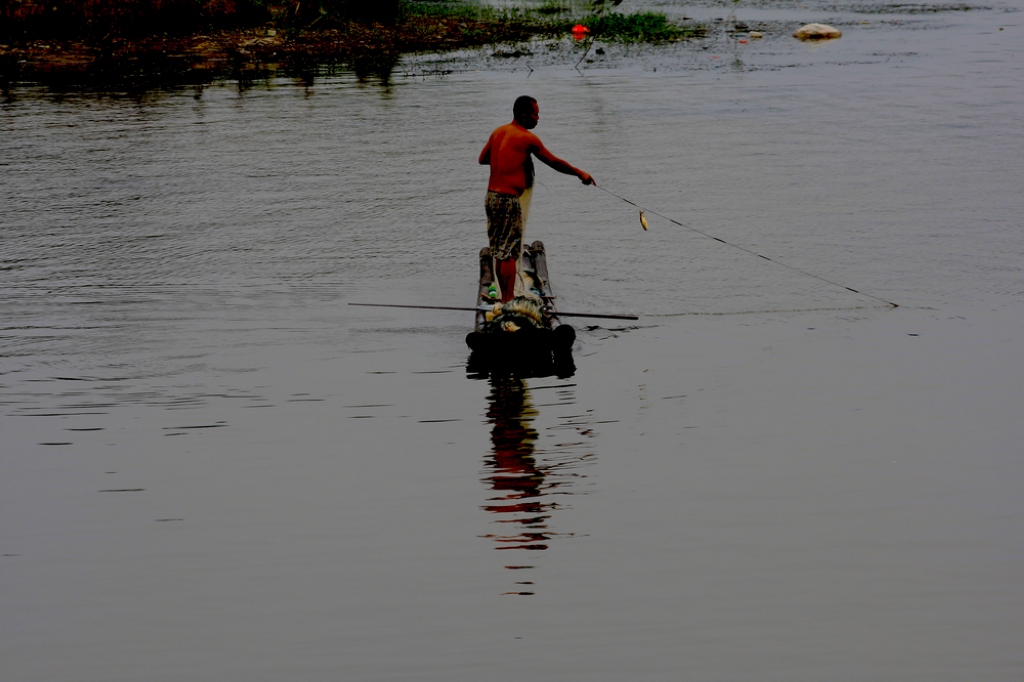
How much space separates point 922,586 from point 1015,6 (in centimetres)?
3865

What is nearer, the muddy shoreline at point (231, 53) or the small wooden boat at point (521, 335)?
the small wooden boat at point (521, 335)

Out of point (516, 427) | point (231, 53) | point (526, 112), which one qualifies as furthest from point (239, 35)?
point (516, 427)

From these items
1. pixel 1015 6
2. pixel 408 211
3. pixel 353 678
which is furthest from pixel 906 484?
pixel 1015 6

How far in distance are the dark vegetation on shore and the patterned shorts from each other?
20.6 metres

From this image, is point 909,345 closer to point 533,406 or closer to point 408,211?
point 533,406

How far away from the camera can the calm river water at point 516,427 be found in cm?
620

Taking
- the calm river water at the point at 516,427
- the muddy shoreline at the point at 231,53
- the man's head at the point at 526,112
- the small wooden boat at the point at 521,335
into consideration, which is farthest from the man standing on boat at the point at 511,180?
the muddy shoreline at the point at 231,53

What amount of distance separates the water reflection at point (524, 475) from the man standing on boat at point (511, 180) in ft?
5.38

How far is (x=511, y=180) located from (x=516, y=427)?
2691 millimetres

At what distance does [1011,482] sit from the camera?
7.85 m

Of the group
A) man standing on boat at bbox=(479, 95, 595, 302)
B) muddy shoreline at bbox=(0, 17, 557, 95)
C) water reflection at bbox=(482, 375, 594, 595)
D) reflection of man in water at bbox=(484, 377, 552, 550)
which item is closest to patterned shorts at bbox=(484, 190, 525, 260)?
man standing on boat at bbox=(479, 95, 595, 302)

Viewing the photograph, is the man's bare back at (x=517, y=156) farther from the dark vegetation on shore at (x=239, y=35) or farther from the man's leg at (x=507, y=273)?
the dark vegetation on shore at (x=239, y=35)

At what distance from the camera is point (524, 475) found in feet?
26.6

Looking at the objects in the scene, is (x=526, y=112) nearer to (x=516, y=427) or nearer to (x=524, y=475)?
(x=516, y=427)
